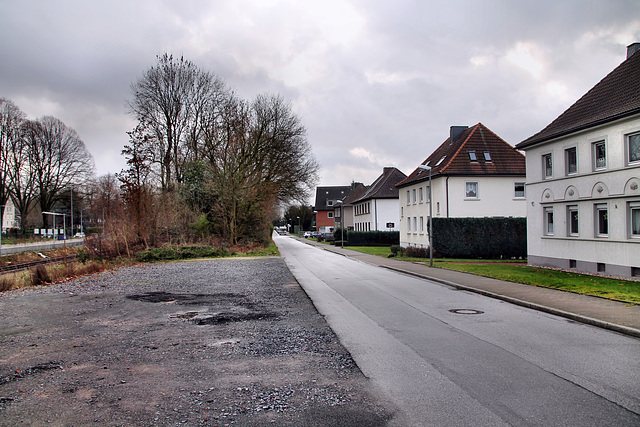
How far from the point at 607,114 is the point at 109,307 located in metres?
19.3

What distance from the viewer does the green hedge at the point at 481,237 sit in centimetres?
3247

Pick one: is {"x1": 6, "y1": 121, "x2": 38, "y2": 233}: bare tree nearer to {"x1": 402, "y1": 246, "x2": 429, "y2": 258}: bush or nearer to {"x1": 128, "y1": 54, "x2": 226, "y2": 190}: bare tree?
{"x1": 128, "y1": 54, "x2": 226, "y2": 190}: bare tree

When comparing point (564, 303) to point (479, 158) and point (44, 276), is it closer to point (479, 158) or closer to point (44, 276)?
point (44, 276)

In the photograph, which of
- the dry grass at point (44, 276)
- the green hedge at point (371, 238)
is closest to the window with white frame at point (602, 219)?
the dry grass at point (44, 276)

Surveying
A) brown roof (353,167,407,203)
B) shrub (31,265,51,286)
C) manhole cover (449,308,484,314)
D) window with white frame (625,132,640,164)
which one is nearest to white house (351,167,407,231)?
brown roof (353,167,407,203)

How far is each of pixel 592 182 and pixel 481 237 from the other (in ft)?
42.7

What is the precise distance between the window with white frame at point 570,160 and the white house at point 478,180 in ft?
48.7

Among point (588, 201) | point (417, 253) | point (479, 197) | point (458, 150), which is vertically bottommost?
point (417, 253)

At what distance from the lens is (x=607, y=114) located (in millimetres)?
19031

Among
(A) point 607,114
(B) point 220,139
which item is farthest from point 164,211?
(A) point 607,114

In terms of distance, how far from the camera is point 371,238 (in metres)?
56.1

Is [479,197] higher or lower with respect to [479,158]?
lower

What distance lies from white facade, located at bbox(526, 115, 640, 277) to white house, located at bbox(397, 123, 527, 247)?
12.2m

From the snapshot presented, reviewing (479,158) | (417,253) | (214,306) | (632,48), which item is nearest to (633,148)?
(632,48)
